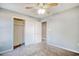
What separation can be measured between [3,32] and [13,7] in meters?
0.67

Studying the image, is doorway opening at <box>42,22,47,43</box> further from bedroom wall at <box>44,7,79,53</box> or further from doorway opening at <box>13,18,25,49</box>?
doorway opening at <box>13,18,25,49</box>

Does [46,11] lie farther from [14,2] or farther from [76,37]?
[76,37]

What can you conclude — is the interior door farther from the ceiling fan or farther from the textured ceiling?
the ceiling fan

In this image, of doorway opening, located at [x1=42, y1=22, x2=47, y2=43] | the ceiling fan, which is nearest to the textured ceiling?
the ceiling fan

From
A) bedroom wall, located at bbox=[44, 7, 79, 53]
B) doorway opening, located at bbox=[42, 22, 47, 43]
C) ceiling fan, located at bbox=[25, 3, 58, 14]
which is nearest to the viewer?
ceiling fan, located at bbox=[25, 3, 58, 14]

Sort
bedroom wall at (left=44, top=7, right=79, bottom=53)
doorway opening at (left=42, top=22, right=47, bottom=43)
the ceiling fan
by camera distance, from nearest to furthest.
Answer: the ceiling fan, bedroom wall at (left=44, top=7, right=79, bottom=53), doorway opening at (left=42, top=22, right=47, bottom=43)

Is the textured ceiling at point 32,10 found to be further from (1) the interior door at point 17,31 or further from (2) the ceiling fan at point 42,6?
(1) the interior door at point 17,31

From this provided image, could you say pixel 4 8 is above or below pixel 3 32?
above

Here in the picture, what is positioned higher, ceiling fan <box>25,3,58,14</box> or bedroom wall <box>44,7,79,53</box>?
ceiling fan <box>25,3,58,14</box>

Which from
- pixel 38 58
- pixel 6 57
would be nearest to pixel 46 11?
pixel 38 58

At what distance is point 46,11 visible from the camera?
6.23 ft

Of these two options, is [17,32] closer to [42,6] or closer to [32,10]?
[32,10]

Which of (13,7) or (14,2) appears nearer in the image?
(14,2)

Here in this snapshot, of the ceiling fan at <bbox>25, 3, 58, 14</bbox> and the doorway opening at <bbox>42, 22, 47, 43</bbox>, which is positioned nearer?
the ceiling fan at <bbox>25, 3, 58, 14</bbox>
